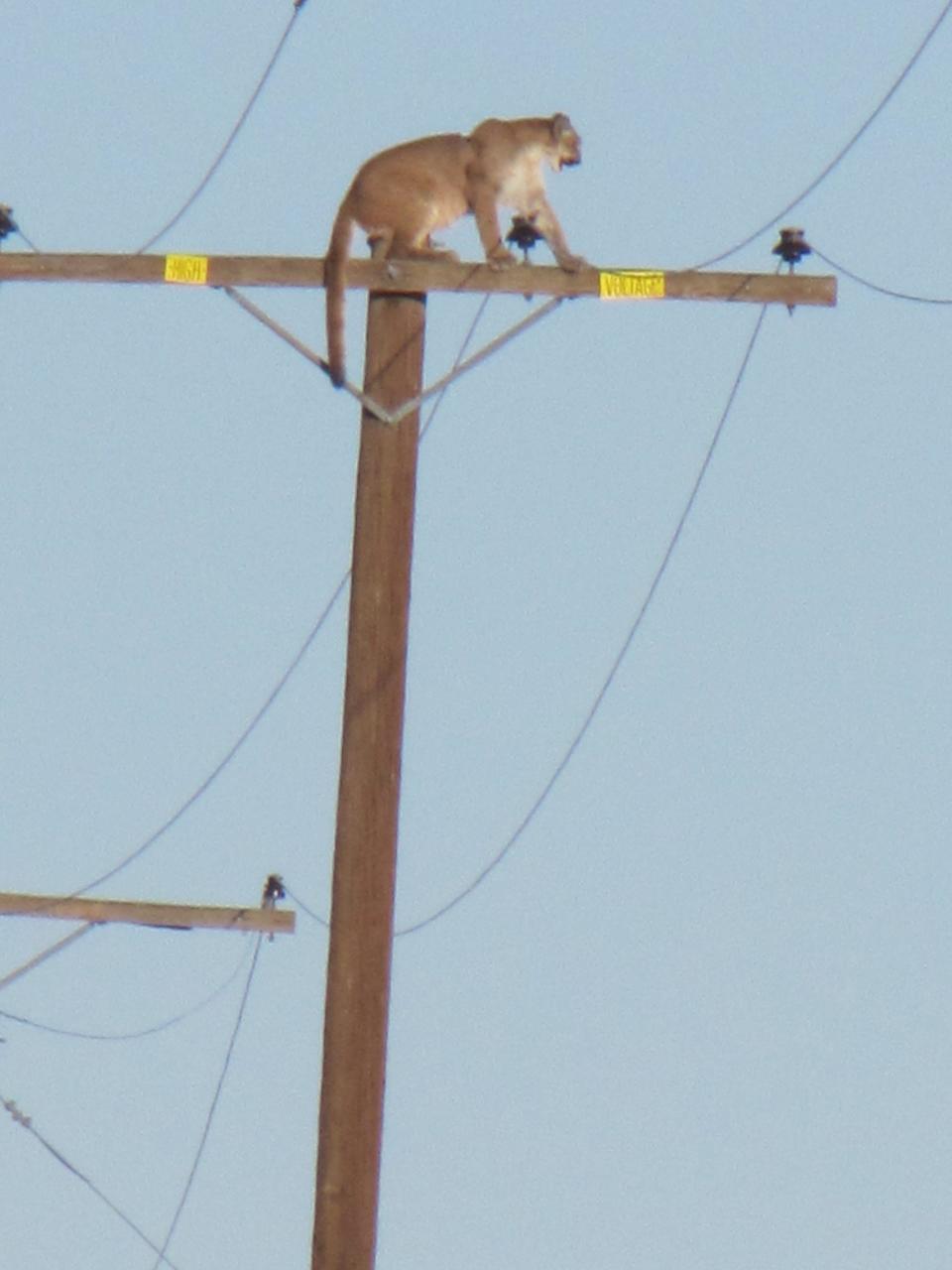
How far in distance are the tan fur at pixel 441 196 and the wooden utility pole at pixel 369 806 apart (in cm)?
27

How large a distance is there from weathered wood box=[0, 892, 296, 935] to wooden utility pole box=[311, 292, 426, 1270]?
243 inches

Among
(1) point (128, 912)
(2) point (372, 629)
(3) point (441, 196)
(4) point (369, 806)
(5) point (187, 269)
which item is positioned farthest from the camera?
(1) point (128, 912)

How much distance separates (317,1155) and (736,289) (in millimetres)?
3442

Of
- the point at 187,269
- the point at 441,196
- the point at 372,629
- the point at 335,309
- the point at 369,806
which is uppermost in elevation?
the point at 441,196

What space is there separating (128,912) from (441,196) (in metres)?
5.39

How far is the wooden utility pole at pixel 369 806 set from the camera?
11219mm

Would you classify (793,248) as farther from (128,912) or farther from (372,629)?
(128,912)

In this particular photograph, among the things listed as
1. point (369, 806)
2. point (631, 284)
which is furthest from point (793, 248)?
point (369, 806)

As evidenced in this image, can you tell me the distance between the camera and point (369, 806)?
37.7 feet

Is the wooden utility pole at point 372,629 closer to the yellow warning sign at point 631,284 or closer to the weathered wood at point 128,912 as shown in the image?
the yellow warning sign at point 631,284

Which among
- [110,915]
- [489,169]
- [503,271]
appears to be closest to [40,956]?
[110,915]

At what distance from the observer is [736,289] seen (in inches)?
476

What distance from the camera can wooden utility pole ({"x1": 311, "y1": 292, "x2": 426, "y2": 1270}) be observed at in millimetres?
11219

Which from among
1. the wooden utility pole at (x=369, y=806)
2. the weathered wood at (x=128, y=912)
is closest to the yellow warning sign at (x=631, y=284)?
the wooden utility pole at (x=369, y=806)
